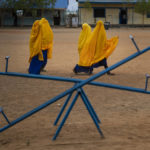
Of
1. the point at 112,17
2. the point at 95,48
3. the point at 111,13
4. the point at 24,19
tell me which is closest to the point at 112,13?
the point at 111,13

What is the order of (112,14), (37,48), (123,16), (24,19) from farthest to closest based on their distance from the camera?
(24,19)
(123,16)
(112,14)
(37,48)

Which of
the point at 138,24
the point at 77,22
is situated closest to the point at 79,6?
the point at 77,22

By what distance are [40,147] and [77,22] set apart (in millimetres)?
40847

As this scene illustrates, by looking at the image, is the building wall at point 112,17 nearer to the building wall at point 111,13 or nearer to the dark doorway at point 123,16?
the building wall at point 111,13

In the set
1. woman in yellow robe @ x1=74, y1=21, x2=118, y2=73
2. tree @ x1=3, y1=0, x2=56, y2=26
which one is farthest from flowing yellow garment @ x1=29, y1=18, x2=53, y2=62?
tree @ x1=3, y1=0, x2=56, y2=26

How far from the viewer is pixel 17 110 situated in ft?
17.6

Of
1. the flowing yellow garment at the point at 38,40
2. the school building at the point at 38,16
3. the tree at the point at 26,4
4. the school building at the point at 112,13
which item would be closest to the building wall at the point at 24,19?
the school building at the point at 38,16

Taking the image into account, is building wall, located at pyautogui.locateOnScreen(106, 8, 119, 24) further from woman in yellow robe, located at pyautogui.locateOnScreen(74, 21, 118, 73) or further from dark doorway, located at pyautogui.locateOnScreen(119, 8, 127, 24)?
woman in yellow robe, located at pyautogui.locateOnScreen(74, 21, 118, 73)

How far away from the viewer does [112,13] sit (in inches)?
1735

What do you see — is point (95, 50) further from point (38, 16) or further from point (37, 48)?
point (38, 16)

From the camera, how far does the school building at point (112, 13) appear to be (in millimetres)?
43344

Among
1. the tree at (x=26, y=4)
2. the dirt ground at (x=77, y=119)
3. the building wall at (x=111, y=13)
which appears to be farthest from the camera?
the building wall at (x=111, y=13)

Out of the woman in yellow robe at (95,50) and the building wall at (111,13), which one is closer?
the woman in yellow robe at (95,50)

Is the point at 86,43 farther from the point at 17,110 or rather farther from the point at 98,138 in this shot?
the point at 98,138
